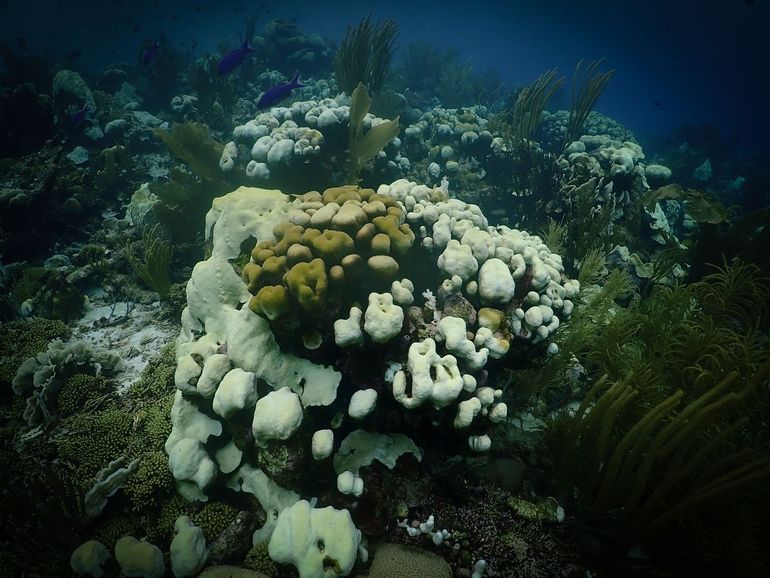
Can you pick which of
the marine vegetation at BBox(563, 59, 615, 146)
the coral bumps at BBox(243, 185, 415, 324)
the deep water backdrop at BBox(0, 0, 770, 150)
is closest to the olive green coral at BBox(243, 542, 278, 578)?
the coral bumps at BBox(243, 185, 415, 324)

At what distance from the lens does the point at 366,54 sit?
348 inches

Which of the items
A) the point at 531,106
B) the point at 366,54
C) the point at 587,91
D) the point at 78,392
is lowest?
the point at 78,392

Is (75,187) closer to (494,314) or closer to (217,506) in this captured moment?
(217,506)

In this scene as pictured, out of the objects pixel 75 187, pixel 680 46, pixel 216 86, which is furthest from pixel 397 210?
pixel 680 46

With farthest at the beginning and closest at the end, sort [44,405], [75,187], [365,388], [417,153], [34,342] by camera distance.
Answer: [417,153] → [75,187] → [34,342] → [44,405] → [365,388]

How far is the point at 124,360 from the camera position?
432 cm

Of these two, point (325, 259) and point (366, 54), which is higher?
point (366, 54)

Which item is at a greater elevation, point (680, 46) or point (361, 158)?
point (680, 46)

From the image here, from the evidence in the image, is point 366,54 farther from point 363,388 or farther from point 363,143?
point 363,388

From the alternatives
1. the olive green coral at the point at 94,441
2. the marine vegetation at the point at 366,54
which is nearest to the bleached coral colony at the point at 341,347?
the olive green coral at the point at 94,441

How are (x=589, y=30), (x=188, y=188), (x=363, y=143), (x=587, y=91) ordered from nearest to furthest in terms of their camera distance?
(x=363, y=143)
(x=188, y=188)
(x=587, y=91)
(x=589, y=30)

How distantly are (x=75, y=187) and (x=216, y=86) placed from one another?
247 inches

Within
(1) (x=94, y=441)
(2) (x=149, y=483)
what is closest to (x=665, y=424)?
(2) (x=149, y=483)

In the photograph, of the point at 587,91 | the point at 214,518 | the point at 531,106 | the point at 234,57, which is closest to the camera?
the point at 214,518
